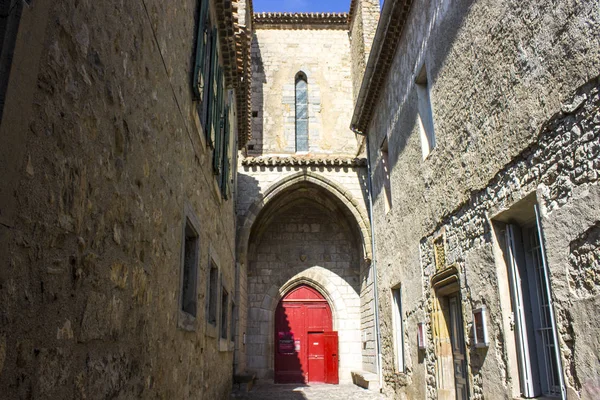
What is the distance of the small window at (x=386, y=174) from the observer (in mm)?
10344

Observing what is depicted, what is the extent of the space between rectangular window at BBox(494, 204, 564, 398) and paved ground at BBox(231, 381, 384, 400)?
6.50m

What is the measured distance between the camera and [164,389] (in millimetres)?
3676

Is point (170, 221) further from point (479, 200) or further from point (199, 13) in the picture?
point (479, 200)

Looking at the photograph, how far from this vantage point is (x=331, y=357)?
14.6 metres

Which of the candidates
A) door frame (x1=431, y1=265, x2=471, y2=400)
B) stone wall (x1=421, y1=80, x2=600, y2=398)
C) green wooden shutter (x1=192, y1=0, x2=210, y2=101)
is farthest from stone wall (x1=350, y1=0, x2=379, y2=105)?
stone wall (x1=421, y1=80, x2=600, y2=398)

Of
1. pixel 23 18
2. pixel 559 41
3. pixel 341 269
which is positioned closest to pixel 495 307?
pixel 559 41

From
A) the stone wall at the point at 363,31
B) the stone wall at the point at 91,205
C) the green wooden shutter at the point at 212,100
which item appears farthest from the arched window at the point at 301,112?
the stone wall at the point at 91,205

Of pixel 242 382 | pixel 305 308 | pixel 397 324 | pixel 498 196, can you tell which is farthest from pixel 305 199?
pixel 498 196

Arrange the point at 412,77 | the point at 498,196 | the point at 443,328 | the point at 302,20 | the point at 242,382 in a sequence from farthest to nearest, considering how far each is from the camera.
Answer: the point at 302,20 < the point at 242,382 < the point at 412,77 < the point at 443,328 < the point at 498,196

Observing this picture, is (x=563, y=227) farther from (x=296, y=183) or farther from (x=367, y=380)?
(x=296, y=183)

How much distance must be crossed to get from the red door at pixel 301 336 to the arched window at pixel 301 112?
179 inches

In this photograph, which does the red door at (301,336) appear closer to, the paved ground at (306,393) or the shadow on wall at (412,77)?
the paved ground at (306,393)

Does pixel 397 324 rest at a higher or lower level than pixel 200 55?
lower

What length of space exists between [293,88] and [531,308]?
13055 millimetres
